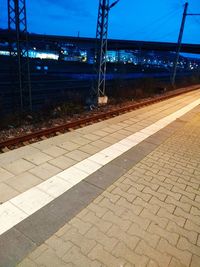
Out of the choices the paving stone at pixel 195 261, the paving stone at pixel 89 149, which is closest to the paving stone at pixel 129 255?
the paving stone at pixel 195 261

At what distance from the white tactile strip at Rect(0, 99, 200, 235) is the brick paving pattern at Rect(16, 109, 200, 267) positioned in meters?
Answer: 0.70

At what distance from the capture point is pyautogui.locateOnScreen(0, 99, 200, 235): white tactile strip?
3.68 metres

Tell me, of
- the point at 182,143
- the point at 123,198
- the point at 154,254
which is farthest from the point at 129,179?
the point at 182,143

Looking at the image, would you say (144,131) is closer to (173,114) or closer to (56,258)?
(173,114)

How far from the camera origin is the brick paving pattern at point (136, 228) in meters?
3.05

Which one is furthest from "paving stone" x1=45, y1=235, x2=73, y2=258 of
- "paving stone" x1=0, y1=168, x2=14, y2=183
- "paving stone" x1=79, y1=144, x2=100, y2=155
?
"paving stone" x1=79, y1=144, x2=100, y2=155

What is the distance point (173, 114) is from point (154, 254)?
10.6m

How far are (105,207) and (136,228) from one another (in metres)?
0.70

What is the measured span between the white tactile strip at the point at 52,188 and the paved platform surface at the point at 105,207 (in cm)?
3

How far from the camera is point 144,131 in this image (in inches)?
356

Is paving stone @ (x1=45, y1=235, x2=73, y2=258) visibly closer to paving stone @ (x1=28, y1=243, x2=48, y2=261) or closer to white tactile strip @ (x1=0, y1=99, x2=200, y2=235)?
paving stone @ (x1=28, y1=243, x2=48, y2=261)

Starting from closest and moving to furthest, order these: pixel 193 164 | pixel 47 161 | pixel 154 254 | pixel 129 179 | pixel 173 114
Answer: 1. pixel 154 254
2. pixel 129 179
3. pixel 47 161
4. pixel 193 164
5. pixel 173 114

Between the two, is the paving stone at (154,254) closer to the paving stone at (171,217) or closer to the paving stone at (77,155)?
the paving stone at (171,217)

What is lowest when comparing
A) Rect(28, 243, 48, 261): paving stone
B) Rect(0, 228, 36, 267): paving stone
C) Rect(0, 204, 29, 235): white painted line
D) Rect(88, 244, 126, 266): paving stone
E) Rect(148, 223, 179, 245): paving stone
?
Rect(148, 223, 179, 245): paving stone
